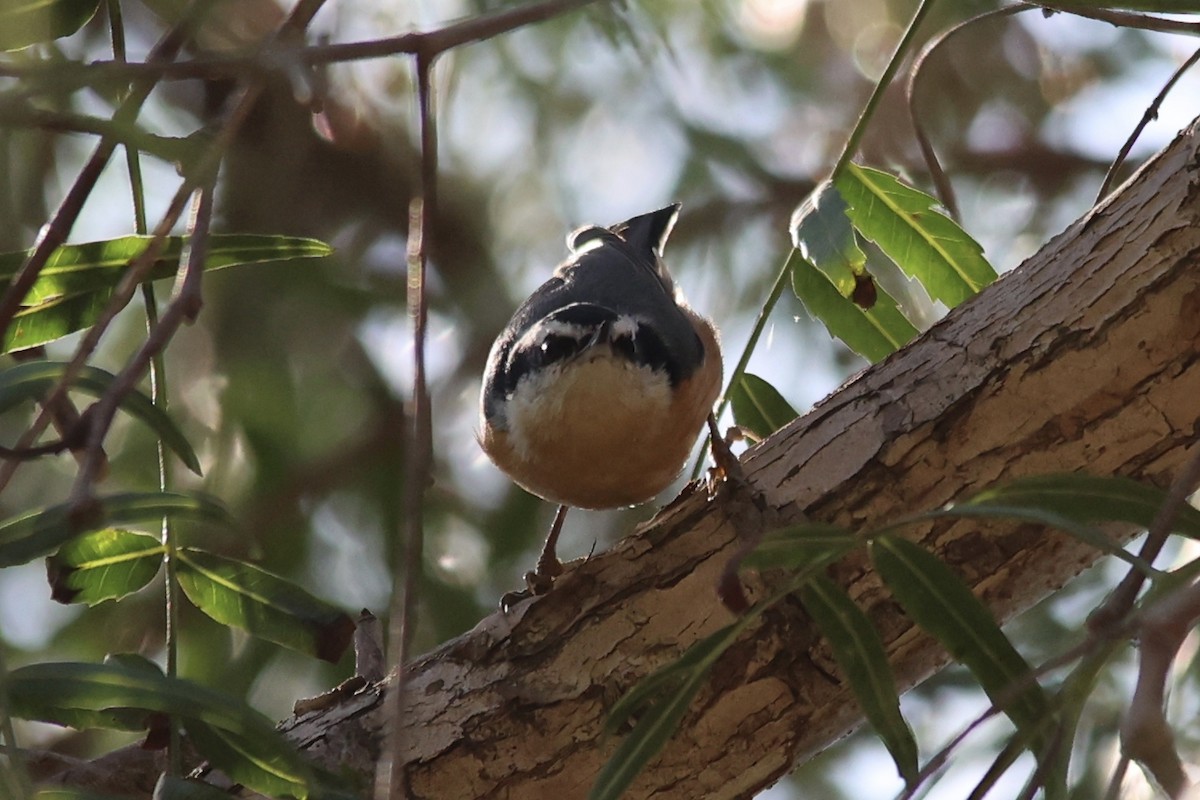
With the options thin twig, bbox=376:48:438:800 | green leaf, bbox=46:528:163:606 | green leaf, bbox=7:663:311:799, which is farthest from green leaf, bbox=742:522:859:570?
green leaf, bbox=46:528:163:606

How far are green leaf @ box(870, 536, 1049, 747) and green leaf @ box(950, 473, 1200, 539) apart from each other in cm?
11

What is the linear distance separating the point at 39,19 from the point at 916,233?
1389mm

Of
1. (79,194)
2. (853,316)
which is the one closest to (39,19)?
(79,194)

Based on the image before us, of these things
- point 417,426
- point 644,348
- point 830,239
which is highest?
point 644,348

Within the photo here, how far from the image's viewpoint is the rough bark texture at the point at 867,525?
1830 mm

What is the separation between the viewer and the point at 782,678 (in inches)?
73.0

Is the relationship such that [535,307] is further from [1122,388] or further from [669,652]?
[1122,388]

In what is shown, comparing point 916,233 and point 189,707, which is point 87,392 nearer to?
point 189,707

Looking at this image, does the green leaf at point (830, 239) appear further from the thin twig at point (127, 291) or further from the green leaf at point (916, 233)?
the thin twig at point (127, 291)

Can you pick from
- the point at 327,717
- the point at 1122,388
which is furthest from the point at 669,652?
the point at 1122,388

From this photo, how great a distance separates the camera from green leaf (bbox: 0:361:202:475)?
138cm

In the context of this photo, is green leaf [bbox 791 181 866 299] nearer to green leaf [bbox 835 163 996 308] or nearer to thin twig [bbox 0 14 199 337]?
green leaf [bbox 835 163 996 308]

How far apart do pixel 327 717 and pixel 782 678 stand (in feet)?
2.28

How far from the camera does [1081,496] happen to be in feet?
4.39
